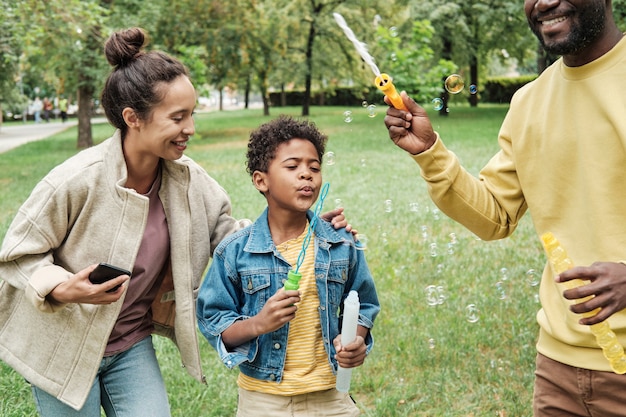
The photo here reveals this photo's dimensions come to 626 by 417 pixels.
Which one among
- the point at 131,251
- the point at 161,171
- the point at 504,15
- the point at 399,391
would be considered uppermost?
the point at 504,15

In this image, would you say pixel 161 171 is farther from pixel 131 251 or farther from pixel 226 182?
pixel 226 182

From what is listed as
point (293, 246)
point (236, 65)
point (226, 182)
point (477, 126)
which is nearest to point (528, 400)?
point (293, 246)

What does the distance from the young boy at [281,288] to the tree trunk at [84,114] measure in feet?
55.0

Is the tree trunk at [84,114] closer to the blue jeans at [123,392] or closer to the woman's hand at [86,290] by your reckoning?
the blue jeans at [123,392]

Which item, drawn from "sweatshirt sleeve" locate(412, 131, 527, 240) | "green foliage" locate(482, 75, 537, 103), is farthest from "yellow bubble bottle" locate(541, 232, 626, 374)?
"green foliage" locate(482, 75, 537, 103)

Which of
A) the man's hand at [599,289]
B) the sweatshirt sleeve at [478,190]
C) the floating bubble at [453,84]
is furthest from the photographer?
the floating bubble at [453,84]

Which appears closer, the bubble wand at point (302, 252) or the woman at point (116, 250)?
the bubble wand at point (302, 252)

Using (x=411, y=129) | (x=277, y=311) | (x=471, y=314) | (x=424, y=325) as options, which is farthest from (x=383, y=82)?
(x=424, y=325)

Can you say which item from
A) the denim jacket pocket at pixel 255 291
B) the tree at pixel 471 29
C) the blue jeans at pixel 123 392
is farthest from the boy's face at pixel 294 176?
the tree at pixel 471 29

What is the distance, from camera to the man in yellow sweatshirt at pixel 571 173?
2.01 m

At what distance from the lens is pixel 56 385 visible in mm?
2504

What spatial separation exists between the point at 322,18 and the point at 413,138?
26.2m

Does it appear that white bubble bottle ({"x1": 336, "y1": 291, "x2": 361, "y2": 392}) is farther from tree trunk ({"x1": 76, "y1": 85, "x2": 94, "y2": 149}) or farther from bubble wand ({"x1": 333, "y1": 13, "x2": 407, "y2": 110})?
tree trunk ({"x1": 76, "y1": 85, "x2": 94, "y2": 149})

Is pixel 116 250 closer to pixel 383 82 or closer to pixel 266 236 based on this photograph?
pixel 266 236
